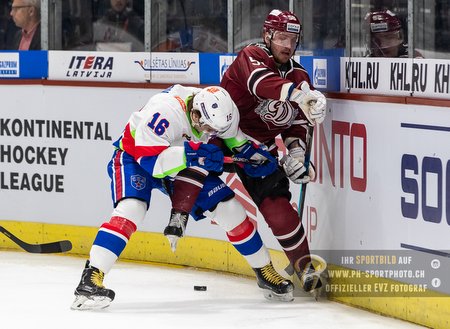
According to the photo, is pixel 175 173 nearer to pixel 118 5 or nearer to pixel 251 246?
pixel 251 246

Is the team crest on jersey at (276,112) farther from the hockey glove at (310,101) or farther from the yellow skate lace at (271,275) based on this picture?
the yellow skate lace at (271,275)

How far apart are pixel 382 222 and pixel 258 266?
0.74 meters

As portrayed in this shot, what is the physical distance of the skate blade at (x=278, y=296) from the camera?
576cm

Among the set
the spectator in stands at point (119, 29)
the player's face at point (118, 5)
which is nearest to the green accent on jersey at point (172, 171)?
the spectator in stands at point (119, 29)

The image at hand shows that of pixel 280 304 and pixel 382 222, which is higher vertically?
pixel 382 222

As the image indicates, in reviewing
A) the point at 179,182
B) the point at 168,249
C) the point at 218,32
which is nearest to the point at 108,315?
the point at 179,182

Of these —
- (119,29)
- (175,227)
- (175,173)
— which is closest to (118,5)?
(119,29)

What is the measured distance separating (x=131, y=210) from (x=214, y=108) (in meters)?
0.58

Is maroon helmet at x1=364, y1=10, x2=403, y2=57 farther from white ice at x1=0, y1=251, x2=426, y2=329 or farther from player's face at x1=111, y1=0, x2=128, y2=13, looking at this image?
player's face at x1=111, y1=0, x2=128, y2=13

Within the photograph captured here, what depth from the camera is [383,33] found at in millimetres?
5508

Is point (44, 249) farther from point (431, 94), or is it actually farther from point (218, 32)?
point (431, 94)

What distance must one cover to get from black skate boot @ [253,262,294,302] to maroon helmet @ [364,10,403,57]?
3.66 feet

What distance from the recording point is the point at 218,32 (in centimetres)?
681

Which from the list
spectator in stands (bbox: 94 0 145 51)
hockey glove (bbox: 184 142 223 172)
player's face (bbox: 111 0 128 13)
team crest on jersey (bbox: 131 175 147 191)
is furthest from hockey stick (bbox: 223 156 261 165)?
player's face (bbox: 111 0 128 13)
